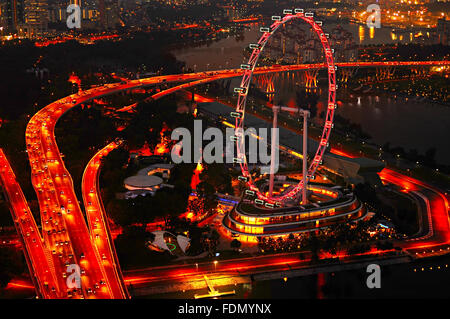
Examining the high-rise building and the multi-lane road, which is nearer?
the multi-lane road

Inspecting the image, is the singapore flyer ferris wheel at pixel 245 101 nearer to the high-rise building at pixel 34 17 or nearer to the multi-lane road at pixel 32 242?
the multi-lane road at pixel 32 242

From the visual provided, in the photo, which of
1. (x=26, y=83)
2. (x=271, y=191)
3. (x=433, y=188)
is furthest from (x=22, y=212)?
(x=26, y=83)

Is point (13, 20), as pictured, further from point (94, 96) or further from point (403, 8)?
point (403, 8)

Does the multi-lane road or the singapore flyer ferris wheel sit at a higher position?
the singapore flyer ferris wheel

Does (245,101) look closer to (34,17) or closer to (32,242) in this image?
(32,242)

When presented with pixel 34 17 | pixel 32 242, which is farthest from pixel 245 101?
pixel 34 17

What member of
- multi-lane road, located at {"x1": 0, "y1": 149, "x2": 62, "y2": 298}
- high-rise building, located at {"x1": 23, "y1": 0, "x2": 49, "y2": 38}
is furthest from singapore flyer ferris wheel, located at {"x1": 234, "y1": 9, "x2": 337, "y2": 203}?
high-rise building, located at {"x1": 23, "y1": 0, "x2": 49, "y2": 38}

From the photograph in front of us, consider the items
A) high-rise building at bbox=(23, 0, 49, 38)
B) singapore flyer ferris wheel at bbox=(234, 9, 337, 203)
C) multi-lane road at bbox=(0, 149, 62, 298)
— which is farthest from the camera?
high-rise building at bbox=(23, 0, 49, 38)

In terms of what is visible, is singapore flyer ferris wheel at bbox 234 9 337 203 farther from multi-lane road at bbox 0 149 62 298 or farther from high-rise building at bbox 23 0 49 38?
high-rise building at bbox 23 0 49 38

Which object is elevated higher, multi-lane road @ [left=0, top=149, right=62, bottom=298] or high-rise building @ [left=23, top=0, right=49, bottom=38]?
high-rise building @ [left=23, top=0, right=49, bottom=38]

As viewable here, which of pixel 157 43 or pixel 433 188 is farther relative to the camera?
pixel 157 43

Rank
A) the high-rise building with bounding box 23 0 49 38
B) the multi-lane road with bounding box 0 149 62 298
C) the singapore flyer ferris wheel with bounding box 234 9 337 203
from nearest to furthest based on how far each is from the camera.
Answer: the multi-lane road with bounding box 0 149 62 298
the singapore flyer ferris wheel with bounding box 234 9 337 203
the high-rise building with bounding box 23 0 49 38
